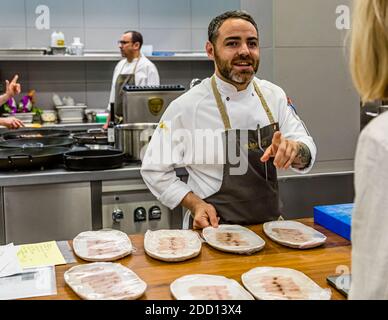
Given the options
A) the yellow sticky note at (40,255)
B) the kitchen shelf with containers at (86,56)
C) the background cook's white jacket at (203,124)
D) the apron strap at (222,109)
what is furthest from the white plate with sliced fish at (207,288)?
the kitchen shelf with containers at (86,56)

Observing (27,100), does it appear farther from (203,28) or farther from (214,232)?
(214,232)

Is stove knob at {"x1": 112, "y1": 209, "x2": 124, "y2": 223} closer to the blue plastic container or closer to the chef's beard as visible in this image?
the chef's beard

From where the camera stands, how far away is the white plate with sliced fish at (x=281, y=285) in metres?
1.29

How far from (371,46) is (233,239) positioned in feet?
3.37

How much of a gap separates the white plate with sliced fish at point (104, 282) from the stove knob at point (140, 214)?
145cm

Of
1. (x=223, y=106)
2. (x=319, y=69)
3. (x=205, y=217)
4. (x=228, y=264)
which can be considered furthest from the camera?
(x=319, y=69)

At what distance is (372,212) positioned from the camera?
0.83 metres

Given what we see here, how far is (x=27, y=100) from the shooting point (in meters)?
5.91

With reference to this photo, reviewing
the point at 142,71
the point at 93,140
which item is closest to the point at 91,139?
the point at 93,140

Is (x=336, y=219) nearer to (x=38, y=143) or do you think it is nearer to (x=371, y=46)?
(x=371, y=46)

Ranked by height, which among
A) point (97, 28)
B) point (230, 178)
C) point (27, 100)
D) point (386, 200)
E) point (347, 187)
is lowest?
point (347, 187)

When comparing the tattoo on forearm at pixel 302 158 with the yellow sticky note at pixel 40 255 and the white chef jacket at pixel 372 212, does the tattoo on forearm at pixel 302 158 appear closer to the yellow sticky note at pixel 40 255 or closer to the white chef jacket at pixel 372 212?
the yellow sticky note at pixel 40 255

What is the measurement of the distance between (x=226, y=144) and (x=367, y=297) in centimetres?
Result: 140
